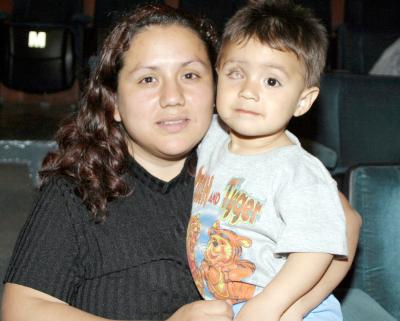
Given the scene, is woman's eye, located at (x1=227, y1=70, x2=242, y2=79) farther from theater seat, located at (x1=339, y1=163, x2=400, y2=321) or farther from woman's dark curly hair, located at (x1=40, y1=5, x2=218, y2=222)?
theater seat, located at (x1=339, y1=163, x2=400, y2=321)

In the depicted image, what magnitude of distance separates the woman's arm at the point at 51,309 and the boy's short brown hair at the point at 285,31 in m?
0.55

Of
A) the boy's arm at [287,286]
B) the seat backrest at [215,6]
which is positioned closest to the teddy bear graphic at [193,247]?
the boy's arm at [287,286]

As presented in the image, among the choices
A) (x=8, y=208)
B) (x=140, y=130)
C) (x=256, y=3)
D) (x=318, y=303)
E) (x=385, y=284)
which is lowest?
(x=8, y=208)

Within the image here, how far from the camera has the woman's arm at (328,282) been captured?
4.51 feet

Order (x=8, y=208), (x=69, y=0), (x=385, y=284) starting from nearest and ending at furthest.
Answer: (x=385, y=284), (x=8, y=208), (x=69, y=0)

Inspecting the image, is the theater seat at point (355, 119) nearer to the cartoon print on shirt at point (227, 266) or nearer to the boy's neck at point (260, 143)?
the boy's neck at point (260, 143)

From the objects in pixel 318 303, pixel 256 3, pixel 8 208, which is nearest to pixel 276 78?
pixel 256 3

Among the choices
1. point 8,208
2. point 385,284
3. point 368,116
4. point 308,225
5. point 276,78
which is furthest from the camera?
point 368,116

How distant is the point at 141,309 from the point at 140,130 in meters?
0.42

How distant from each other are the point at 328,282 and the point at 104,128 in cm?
65

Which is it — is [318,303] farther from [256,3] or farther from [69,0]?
[69,0]

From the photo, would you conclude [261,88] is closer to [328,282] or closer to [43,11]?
[328,282]

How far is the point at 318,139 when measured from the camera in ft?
11.8

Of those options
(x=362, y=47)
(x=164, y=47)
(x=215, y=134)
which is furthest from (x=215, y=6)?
(x=164, y=47)
